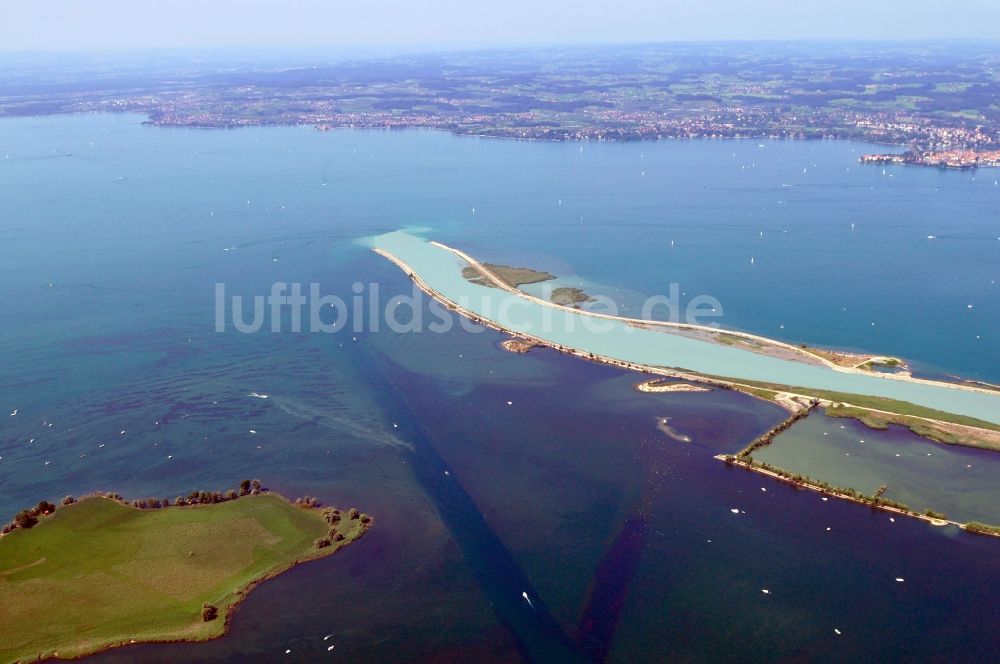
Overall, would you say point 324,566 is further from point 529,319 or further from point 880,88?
point 880,88

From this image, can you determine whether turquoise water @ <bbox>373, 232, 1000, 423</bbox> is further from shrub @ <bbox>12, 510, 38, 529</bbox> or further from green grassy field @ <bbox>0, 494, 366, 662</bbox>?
shrub @ <bbox>12, 510, 38, 529</bbox>

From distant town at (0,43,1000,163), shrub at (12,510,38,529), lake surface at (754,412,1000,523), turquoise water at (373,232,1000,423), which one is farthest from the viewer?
distant town at (0,43,1000,163)

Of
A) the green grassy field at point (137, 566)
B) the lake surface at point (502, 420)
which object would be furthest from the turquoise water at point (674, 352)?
the green grassy field at point (137, 566)

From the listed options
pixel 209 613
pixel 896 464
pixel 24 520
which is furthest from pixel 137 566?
pixel 896 464

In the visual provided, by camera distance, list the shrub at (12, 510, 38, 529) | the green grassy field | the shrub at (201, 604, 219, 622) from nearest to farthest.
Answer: the green grassy field < the shrub at (201, 604, 219, 622) < the shrub at (12, 510, 38, 529)

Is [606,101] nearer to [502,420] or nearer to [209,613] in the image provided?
[502,420]

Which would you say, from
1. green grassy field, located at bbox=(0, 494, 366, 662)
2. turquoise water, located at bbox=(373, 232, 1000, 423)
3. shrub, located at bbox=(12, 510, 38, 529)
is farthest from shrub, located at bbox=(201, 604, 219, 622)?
turquoise water, located at bbox=(373, 232, 1000, 423)

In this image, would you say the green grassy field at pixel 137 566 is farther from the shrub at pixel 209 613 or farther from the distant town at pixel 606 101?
the distant town at pixel 606 101
